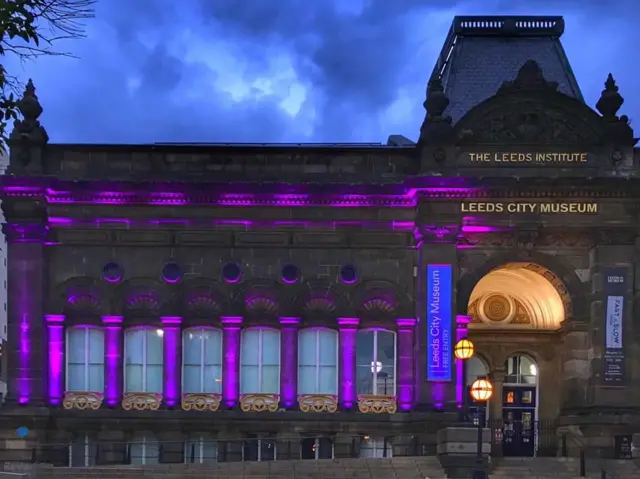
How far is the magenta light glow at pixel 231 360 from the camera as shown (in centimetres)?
3794

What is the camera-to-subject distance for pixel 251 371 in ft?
126

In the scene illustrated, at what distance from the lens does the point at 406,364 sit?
37844 mm

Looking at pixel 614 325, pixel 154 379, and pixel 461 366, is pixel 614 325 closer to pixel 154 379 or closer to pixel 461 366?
pixel 461 366

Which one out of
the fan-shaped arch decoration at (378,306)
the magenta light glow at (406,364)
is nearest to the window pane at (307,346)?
the fan-shaped arch decoration at (378,306)

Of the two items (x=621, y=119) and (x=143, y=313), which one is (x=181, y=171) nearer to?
(x=143, y=313)

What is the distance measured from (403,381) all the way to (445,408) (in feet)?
6.31

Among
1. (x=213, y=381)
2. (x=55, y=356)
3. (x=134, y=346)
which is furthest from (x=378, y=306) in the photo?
(x=55, y=356)

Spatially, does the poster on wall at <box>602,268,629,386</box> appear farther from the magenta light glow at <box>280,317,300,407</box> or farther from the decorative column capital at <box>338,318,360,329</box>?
the magenta light glow at <box>280,317,300,407</box>

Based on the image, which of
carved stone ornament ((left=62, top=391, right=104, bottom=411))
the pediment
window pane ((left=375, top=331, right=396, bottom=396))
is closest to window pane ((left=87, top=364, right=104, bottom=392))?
carved stone ornament ((left=62, top=391, right=104, bottom=411))

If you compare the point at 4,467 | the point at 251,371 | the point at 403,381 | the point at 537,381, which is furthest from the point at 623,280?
the point at 4,467

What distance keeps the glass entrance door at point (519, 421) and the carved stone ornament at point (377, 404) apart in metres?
4.45

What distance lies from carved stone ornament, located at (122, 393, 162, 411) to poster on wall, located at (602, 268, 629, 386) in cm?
1564

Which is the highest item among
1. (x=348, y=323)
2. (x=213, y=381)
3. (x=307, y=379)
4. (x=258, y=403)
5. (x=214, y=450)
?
(x=348, y=323)

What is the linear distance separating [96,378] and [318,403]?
8.01 meters
